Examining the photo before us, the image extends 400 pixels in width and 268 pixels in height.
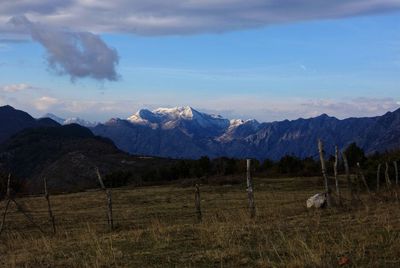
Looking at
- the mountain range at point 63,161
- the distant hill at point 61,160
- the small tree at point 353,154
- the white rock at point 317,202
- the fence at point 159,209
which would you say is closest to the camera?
the fence at point 159,209

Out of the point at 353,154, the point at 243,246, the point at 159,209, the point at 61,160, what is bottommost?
the point at 159,209

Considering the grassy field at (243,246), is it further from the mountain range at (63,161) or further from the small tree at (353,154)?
the mountain range at (63,161)

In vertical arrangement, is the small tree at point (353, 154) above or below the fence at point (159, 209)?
above

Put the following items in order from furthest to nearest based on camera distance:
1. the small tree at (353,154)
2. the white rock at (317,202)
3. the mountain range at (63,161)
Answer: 1. the mountain range at (63,161)
2. the small tree at (353,154)
3. the white rock at (317,202)

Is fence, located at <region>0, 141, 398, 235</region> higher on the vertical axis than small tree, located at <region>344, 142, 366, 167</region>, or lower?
lower

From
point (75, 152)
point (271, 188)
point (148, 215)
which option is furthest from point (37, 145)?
point (148, 215)

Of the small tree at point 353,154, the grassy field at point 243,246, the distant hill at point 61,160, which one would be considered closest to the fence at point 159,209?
the grassy field at point 243,246

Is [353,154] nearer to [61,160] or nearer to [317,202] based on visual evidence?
[317,202]

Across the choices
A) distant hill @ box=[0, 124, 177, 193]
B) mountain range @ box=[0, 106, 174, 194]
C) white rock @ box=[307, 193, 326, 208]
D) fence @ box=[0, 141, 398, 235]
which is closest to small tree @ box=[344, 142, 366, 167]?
mountain range @ box=[0, 106, 174, 194]

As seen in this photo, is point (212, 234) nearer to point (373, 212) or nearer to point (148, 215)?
point (373, 212)

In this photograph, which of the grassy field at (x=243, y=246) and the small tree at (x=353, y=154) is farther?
the small tree at (x=353, y=154)

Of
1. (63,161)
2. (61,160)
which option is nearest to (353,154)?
(63,161)

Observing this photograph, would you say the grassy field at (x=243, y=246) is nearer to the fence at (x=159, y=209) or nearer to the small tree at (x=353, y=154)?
the fence at (x=159, y=209)

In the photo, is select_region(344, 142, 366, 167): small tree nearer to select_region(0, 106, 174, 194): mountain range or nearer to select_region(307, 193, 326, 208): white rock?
select_region(0, 106, 174, 194): mountain range
